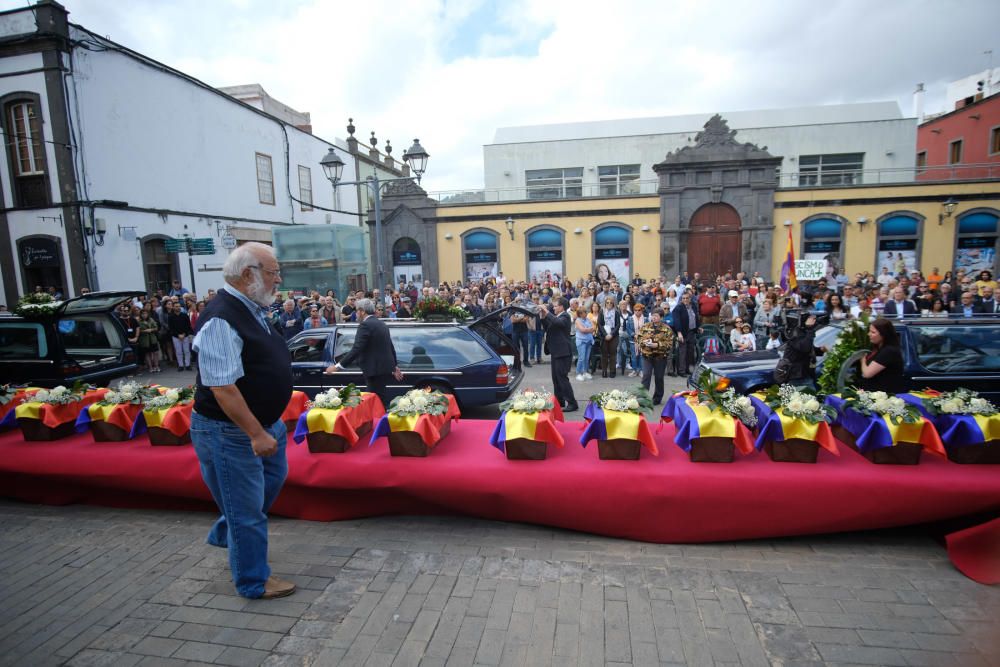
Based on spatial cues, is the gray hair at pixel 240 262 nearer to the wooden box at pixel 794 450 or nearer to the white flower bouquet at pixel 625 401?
the white flower bouquet at pixel 625 401

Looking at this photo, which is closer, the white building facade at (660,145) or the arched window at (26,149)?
the arched window at (26,149)

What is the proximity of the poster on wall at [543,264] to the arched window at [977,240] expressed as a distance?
15.7 metres

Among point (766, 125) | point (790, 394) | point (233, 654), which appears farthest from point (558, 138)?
point (233, 654)

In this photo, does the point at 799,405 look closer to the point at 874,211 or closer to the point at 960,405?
the point at 960,405

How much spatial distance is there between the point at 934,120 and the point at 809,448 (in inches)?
1434

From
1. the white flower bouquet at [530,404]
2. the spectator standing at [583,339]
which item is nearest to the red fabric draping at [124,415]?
the white flower bouquet at [530,404]

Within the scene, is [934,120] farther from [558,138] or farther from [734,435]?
[734,435]

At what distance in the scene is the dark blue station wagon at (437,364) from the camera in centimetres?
738

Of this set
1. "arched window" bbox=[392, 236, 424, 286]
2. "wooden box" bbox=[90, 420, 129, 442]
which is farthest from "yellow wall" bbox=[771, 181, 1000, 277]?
"wooden box" bbox=[90, 420, 129, 442]

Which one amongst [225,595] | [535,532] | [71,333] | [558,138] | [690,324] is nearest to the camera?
[225,595]

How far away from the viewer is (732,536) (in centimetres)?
386

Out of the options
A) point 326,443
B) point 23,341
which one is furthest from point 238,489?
point 23,341

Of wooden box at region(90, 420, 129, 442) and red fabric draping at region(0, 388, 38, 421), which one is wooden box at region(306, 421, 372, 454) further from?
red fabric draping at region(0, 388, 38, 421)

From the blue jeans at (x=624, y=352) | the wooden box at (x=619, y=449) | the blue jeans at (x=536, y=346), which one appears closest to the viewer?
the wooden box at (x=619, y=449)
